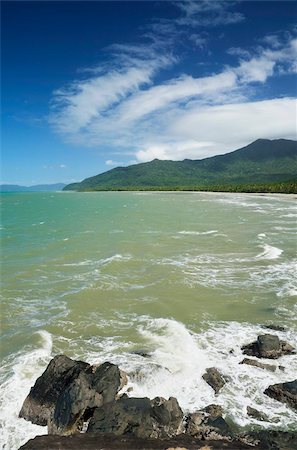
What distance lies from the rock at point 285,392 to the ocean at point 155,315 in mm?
229

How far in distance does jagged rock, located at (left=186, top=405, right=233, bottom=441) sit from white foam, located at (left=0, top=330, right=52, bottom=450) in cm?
430

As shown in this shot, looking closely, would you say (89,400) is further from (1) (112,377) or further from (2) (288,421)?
(2) (288,421)

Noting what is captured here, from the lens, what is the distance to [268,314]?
18062 millimetres

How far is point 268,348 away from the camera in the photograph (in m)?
14.0

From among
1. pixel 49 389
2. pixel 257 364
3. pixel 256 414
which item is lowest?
pixel 256 414

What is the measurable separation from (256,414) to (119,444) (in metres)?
4.87

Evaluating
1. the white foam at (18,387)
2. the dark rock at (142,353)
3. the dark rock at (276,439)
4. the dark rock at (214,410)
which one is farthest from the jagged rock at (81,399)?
the dark rock at (276,439)

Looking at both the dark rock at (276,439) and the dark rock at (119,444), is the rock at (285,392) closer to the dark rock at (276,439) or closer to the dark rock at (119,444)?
the dark rock at (276,439)

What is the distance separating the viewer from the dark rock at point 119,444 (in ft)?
25.8

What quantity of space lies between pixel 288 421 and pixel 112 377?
5.52 metres

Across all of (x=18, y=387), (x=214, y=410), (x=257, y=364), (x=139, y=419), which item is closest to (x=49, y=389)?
(x=18, y=387)

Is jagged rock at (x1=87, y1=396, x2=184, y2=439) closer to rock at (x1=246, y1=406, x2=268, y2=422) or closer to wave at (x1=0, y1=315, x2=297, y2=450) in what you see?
wave at (x1=0, y1=315, x2=297, y2=450)

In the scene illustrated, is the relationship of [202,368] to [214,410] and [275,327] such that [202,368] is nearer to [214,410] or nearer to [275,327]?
[214,410]

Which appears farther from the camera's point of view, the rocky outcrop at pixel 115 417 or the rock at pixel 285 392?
the rock at pixel 285 392
